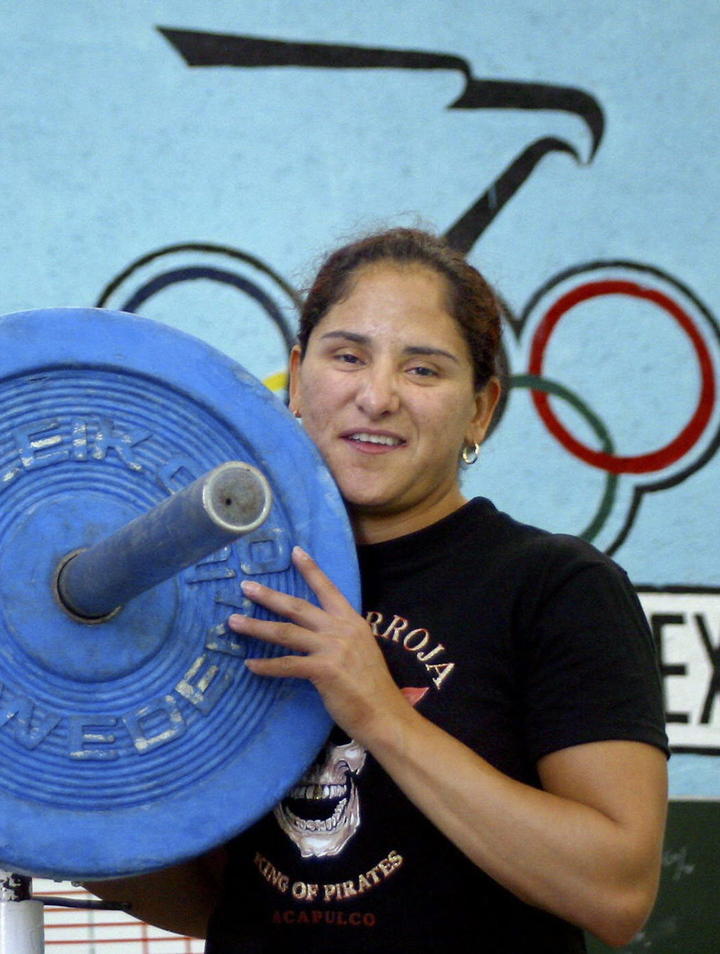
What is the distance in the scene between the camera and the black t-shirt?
1.12m

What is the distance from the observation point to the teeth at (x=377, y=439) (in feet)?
4.17

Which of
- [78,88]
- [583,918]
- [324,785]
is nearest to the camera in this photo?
[583,918]

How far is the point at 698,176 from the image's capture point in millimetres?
2635

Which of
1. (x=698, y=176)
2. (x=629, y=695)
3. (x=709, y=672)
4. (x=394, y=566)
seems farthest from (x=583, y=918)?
(x=698, y=176)

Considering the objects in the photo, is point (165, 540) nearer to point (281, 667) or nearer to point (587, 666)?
point (281, 667)

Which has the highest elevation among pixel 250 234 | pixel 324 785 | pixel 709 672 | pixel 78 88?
pixel 78 88

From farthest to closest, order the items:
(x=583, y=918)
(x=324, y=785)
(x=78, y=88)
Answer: (x=78, y=88) → (x=324, y=785) → (x=583, y=918)

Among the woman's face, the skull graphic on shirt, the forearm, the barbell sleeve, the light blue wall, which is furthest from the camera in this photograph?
the light blue wall

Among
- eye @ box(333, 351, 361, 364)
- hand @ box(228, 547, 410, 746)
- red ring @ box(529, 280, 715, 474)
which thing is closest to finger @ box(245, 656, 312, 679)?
hand @ box(228, 547, 410, 746)

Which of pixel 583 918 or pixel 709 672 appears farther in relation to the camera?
pixel 709 672

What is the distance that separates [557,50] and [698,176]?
38 cm

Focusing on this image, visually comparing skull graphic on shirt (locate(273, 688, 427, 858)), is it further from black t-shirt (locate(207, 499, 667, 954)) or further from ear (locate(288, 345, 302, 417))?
ear (locate(288, 345, 302, 417))

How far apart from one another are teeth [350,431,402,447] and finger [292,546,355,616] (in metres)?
0.17

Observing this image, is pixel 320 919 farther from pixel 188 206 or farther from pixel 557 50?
pixel 557 50
